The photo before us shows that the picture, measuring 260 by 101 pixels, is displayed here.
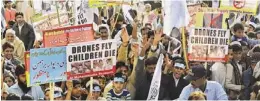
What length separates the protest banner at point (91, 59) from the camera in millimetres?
3354

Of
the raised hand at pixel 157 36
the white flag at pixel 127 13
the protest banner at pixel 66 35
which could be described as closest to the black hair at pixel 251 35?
the raised hand at pixel 157 36

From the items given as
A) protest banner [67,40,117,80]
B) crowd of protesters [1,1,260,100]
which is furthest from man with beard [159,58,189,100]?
protest banner [67,40,117,80]

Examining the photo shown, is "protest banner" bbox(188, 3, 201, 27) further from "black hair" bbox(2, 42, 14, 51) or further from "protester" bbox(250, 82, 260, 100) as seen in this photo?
"black hair" bbox(2, 42, 14, 51)

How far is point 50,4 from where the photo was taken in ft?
10.9

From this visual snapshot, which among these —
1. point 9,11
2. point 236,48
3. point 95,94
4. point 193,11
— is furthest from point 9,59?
point 236,48

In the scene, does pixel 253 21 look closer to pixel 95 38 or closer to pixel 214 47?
pixel 214 47

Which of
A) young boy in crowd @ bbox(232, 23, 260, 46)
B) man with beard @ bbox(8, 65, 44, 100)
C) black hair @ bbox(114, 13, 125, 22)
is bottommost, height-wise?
man with beard @ bbox(8, 65, 44, 100)

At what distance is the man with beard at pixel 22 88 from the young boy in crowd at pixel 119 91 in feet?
1.55

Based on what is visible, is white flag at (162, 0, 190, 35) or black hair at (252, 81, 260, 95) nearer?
white flag at (162, 0, 190, 35)

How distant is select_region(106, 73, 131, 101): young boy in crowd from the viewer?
3.41 m

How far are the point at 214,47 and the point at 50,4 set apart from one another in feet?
3.80

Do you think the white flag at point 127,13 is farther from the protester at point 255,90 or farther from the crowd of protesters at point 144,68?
the protester at point 255,90

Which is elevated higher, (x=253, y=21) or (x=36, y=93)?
(x=253, y=21)

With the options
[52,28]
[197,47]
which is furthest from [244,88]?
[52,28]
